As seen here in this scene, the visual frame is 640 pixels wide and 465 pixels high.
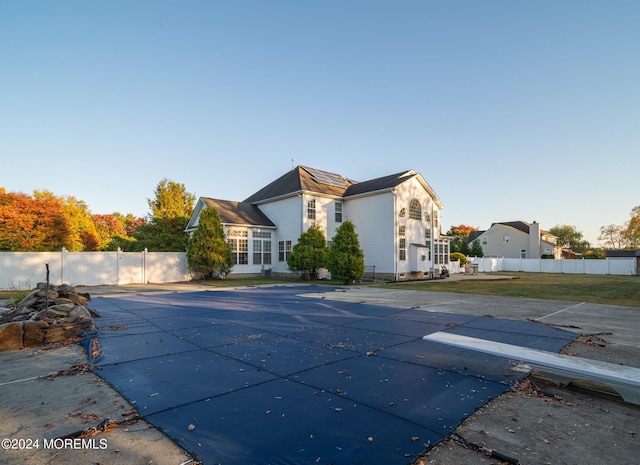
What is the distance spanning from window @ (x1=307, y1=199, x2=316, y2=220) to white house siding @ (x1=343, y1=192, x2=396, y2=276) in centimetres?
319

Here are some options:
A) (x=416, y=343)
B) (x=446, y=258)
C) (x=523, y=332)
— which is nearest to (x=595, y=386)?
(x=416, y=343)

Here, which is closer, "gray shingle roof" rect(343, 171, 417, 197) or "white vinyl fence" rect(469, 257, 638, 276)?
"gray shingle roof" rect(343, 171, 417, 197)

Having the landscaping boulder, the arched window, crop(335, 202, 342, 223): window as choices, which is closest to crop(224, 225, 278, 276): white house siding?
crop(335, 202, 342, 223): window

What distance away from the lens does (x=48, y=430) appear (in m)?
2.92

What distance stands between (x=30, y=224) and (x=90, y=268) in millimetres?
7370

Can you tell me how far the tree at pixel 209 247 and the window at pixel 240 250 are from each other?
1.32 meters

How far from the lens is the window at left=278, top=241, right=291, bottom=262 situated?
1009 inches

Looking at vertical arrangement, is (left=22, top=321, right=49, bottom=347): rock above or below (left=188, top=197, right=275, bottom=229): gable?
below

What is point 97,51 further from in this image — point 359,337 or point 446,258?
point 446,258

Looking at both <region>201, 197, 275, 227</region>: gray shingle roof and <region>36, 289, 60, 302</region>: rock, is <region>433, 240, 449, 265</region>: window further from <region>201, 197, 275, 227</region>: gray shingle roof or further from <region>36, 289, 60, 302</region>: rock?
<region>36, 289, 60, 302</region>: rock

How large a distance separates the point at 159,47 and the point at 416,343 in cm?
1563

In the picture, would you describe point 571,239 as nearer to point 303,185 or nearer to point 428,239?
point 428,239

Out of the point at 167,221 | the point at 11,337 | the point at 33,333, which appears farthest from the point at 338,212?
the point at 11,337

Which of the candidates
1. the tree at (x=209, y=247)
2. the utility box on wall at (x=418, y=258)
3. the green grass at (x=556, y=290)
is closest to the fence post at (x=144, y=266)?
the tree at (x=209, y=247)
